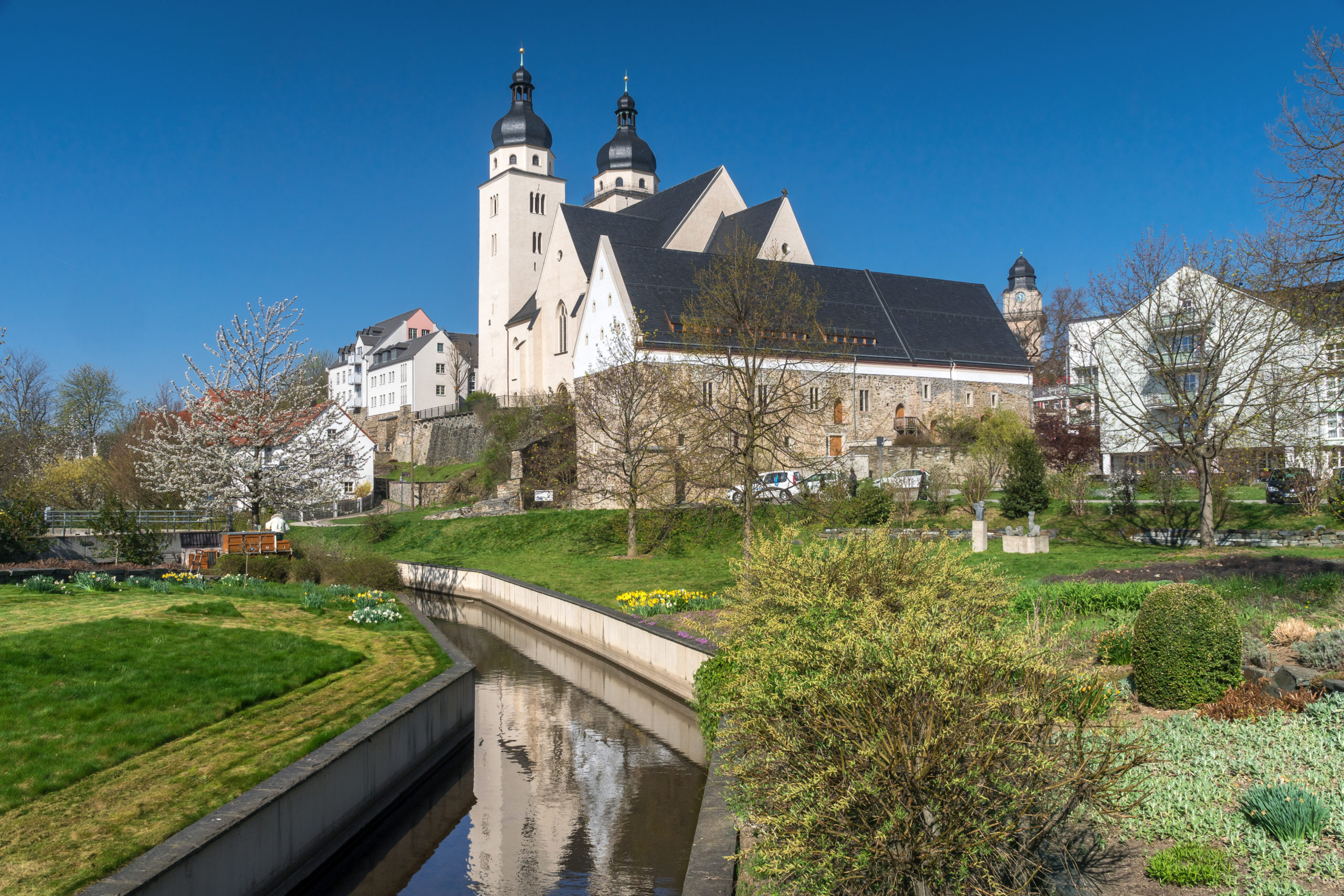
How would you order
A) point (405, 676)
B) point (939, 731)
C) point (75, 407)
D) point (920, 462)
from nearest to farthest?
point (939, 731), point (405, 676), point (920, 462), point (75, 407)

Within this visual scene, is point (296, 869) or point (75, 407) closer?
point (296, 869)

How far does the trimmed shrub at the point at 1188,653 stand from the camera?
8430 millimetres

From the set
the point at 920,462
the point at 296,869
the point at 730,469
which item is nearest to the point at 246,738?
the point at 296,869

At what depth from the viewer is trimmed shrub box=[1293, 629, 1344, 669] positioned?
348 inches

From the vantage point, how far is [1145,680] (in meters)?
8.68

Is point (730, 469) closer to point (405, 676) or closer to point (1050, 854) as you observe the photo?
point (405, 676)

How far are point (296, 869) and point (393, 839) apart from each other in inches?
65.0

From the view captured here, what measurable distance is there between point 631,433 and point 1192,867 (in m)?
27.4

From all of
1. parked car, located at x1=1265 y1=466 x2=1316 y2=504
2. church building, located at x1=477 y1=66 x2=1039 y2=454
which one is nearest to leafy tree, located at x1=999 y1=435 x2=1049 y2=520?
parked car, located at x1=1265 y1=466 x2=1316 y2=504

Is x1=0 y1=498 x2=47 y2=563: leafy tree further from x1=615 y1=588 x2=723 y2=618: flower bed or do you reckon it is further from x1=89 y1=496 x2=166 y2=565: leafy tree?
x1=615 y1=588 x2=723 y2=618: flower bed

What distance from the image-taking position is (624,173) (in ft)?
252

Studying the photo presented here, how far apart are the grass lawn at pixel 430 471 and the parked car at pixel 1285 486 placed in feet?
138

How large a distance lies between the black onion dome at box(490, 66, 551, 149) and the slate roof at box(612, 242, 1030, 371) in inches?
1162

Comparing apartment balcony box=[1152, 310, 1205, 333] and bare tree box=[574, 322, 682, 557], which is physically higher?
apartment balcony box=[1152, 310, 1205, 333]
